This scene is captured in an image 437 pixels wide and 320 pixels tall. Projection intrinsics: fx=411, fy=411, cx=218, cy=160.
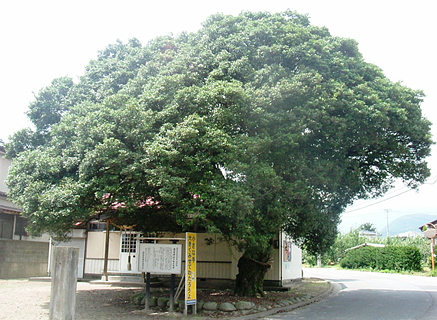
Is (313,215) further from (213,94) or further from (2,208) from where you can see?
(2,208)

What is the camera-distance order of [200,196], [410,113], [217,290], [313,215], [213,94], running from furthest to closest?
[217,290], [410,113], [313,215], [213,94], [200,196]

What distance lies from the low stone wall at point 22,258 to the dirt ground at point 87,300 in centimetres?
149

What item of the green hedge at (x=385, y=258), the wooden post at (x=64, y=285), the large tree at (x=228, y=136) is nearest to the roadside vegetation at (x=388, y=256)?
the green hedge at (x=385, y=258)

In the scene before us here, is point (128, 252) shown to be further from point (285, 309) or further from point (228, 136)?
point (228, 136)

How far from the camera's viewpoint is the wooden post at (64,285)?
7.57 m

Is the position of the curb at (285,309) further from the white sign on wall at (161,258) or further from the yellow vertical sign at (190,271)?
the white sign on wall at (161,258)

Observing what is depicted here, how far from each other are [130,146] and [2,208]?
12972 millimetres

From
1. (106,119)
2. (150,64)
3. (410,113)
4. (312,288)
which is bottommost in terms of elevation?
(312,288)

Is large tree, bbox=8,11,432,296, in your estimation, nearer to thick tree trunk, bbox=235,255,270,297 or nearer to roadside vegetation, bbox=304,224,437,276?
thick tree trunk, bbox=235,255,270,297

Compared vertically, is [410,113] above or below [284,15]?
below

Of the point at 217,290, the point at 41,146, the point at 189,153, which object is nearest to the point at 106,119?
the point at 189,153

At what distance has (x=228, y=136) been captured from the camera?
435 inches

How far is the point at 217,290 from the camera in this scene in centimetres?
1819

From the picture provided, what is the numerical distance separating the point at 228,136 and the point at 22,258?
54.8 ft
